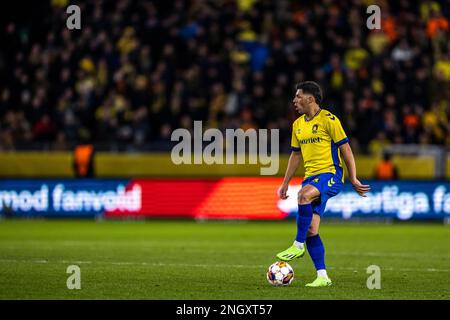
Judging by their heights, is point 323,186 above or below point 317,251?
above

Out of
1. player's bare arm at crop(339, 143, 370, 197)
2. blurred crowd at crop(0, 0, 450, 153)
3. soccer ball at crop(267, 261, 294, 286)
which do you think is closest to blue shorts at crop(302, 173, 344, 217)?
player's bare arm at crop(339, 143, 370, 197)

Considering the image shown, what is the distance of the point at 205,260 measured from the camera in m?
14.5

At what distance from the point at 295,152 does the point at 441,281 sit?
2235 mm

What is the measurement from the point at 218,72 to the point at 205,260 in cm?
1247

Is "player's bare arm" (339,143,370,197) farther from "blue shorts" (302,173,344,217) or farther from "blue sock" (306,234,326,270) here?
"blue sock" (306,234,326,270)

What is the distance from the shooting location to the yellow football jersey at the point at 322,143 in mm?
11305

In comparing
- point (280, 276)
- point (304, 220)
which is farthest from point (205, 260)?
point (304, 220)

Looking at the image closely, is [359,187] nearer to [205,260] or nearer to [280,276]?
[280,276]

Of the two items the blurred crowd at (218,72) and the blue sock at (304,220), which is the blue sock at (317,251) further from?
the blurred crowd at (218,72)

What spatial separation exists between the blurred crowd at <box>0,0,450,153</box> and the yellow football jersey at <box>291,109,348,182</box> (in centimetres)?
1353

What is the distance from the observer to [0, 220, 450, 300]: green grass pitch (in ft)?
34.9

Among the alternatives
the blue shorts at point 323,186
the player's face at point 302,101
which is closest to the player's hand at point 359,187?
the blue shorts at point 323,186
